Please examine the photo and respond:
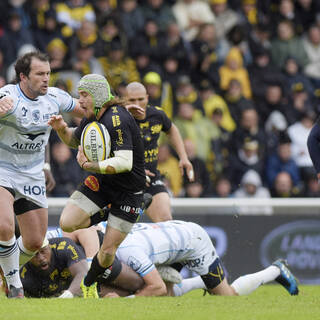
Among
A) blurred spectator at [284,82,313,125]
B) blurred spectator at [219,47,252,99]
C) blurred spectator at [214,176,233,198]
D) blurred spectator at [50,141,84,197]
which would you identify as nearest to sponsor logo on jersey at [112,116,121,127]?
blurred spectator at [50,141,84,197]

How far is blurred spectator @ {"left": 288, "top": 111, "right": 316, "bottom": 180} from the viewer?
1603 cm

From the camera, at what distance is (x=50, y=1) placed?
16688 millimetres

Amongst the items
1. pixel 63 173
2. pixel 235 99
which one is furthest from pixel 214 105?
pixel 63 173

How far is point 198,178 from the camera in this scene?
49.3ft

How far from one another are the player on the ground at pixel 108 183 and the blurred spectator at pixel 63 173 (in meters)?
5.18

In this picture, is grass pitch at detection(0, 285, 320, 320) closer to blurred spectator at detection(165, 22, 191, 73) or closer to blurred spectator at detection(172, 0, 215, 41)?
blurred spectator at detection(165, 22, 191, 73)

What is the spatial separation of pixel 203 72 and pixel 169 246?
7.78 meters

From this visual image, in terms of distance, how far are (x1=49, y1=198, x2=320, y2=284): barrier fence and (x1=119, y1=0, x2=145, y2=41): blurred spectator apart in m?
5.26

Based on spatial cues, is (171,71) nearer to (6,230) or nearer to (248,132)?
(248,132)

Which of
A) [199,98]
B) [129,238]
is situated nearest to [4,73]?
[199,98]

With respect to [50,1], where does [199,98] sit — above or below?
below

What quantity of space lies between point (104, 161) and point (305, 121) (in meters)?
8.77

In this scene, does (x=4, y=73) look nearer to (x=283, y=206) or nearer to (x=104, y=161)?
(x=283, y=206)

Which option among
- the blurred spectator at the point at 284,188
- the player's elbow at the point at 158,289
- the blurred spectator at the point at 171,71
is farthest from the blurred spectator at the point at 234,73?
the player's elbow at the point at 158,289
